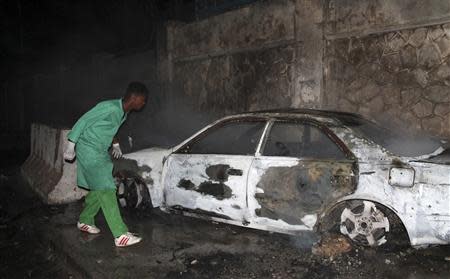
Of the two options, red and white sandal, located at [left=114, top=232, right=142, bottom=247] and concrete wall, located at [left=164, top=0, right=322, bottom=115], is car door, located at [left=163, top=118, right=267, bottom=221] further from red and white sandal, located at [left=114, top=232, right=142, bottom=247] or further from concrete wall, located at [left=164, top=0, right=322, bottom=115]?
concrete wall, located at [left=164, top=0, right=322, bottom=115]

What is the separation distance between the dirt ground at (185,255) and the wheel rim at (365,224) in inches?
6.4

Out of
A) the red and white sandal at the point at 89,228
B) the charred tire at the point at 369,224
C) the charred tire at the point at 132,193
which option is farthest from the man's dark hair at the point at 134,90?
the charred tire at the point at 369,224

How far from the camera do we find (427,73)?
5.74 meters

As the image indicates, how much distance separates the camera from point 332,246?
405 cm

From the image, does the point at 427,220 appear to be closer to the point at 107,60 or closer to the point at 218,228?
the point at 218,228

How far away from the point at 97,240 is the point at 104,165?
91cm

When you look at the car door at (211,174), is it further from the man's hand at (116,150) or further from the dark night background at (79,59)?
the dark night background at (79,59)

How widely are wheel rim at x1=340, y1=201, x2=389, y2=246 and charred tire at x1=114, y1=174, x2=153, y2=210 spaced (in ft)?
8.12

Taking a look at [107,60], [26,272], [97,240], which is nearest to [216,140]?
[97,240]

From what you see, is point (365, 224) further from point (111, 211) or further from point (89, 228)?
point (89, 228)

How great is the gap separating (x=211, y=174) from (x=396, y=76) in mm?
3512

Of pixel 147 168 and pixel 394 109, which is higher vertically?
pixel 394 109

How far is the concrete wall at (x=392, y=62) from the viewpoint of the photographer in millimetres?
5617

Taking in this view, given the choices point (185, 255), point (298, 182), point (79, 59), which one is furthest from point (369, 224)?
point (79, 59)
